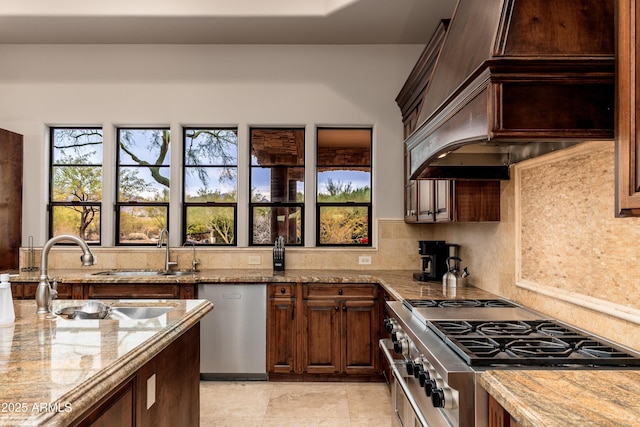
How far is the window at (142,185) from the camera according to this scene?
4.51 m

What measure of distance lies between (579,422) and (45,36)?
523cm

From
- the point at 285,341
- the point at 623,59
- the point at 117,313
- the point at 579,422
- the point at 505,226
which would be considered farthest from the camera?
the point at 285,341

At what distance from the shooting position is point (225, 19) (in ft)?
12.9

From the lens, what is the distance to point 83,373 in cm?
124

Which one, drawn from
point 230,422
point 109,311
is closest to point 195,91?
point 109,311

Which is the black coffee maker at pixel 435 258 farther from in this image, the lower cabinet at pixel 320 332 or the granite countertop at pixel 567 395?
the granite countertop at pixel 567 395

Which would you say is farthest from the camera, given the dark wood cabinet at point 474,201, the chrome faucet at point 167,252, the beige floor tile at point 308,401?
the chrome faucet at point 167,252

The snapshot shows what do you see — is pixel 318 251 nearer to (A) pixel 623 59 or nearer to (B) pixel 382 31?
(B) pixel 382 31

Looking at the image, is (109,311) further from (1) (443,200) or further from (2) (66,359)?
(1) (443,200)

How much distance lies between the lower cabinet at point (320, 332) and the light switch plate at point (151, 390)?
2.03 meters

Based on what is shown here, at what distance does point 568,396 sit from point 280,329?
2848 millimetres

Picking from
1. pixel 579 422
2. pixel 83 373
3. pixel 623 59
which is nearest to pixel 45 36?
pixel 83 373

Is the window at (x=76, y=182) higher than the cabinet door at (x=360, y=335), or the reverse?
the window at (x=76, y=182)

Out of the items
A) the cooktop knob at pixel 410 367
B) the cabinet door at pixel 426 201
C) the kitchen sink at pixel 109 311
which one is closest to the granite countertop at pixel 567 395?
the cooktop knob at pixel 410 367
